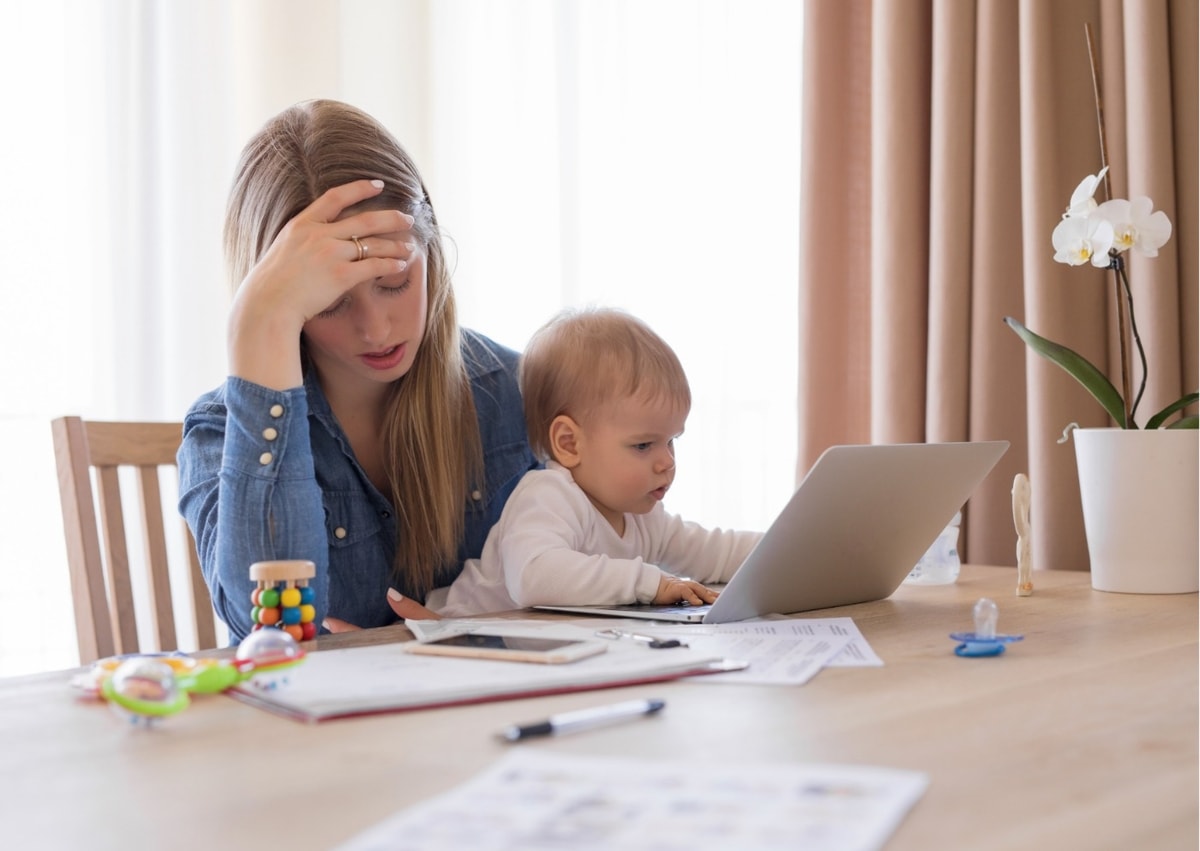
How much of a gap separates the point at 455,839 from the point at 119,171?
7.55 feet

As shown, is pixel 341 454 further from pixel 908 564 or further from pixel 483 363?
pixel 908 564

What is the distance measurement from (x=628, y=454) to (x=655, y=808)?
0.89 metres

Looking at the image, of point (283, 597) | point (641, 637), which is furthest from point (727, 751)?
point (283, 597)

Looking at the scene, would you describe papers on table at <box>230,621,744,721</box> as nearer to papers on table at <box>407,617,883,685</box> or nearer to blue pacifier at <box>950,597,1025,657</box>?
papers on table at <box>407,617,883,685</box>

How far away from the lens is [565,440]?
1421 mm

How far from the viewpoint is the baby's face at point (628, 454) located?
137 centimetres

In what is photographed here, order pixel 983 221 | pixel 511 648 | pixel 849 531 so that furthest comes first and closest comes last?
pixel 983 221
pixel 849 531
pixel 511 648

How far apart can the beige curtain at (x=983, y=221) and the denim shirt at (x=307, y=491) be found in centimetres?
83

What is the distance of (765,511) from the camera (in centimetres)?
268

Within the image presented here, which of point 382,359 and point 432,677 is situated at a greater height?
point 382,359

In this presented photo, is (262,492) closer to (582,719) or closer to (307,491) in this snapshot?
(307,491)

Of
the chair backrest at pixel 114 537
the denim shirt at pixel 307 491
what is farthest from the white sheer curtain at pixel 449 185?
the denim shirt at pixel 307 491

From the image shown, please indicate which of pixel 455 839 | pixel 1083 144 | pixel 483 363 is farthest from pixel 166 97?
pixel 455 839

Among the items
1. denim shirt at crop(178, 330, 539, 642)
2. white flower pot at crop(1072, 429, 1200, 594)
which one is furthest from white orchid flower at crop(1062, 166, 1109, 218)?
denim shirt at crop(178, 330, 539, 642)
